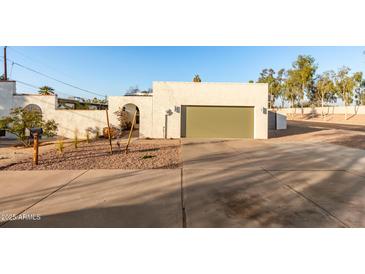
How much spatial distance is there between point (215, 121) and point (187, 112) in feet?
6.54

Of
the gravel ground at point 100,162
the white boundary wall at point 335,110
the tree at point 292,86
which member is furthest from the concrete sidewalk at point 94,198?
the tree at point 292,86

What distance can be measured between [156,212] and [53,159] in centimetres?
566

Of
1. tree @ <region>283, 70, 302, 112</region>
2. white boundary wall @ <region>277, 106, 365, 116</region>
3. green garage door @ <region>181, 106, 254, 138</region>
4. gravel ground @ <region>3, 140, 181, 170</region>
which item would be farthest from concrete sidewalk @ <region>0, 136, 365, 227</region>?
tree @ <region>283, 70, 302, 112</region>

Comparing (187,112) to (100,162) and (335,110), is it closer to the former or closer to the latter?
(100,162)

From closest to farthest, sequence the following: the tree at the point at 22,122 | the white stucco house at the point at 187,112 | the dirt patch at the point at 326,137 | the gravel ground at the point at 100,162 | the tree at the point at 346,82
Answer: the gravel ground at the point at 100,162
the tree at the point at 22,122
the dirt patch at the point at 326,137
the white stucco house at the point at 187,112
the tree at the point at 346,82

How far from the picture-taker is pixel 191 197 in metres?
3.84

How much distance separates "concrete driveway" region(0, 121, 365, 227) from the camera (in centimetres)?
305

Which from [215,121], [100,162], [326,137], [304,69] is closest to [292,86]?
[304,69]

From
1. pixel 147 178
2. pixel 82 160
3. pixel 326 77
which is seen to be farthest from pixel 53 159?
pixel 326 77

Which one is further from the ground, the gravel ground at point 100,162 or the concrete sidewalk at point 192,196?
the gravel ground at point 100,162

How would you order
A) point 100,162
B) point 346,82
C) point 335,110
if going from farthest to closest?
point 335,110
point 346,82
point 100,162

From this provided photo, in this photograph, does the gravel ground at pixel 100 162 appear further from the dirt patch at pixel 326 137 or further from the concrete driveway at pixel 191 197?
the dirt patch at pixel 326 137

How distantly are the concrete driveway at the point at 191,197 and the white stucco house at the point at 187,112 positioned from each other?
7701 millimetres

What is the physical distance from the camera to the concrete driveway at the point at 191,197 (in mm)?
3051
